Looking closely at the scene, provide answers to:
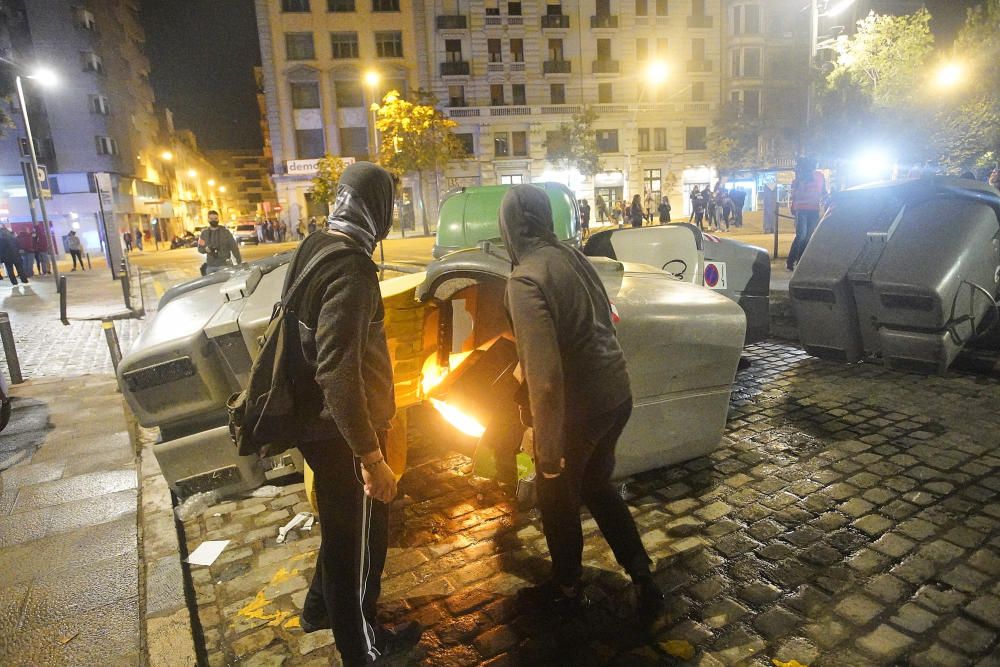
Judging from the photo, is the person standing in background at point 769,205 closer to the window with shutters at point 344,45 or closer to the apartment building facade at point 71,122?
the window with shutters at point 344,45

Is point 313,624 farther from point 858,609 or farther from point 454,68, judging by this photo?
point 454,68

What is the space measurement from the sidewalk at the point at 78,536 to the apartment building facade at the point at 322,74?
137ft

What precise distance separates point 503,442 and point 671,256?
3707 mm

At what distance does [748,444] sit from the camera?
463cm

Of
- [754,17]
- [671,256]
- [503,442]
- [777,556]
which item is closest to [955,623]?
[777,556]

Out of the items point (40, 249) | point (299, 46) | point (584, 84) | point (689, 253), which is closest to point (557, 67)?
point (584, 84)

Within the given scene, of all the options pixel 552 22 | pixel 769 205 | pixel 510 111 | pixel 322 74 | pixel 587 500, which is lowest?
pixel 587 500

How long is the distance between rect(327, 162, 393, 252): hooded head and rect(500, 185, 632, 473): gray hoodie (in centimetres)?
52

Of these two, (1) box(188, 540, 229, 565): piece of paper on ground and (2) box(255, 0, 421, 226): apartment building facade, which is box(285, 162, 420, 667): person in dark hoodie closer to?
(1) box(188, 540, 229, 565): piece of paper on ground

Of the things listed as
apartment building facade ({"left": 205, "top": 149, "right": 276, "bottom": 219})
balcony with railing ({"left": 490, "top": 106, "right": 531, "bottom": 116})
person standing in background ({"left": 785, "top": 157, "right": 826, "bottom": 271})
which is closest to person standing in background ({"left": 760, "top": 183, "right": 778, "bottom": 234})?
person standing in background ({"left": 785, "top": 157, "right": 826, "bottom": 271})

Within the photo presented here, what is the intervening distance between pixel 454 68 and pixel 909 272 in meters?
46.0

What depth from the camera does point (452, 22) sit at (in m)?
46.3

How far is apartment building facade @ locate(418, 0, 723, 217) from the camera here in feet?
153

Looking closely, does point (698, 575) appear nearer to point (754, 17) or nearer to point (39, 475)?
point (39, 475)
